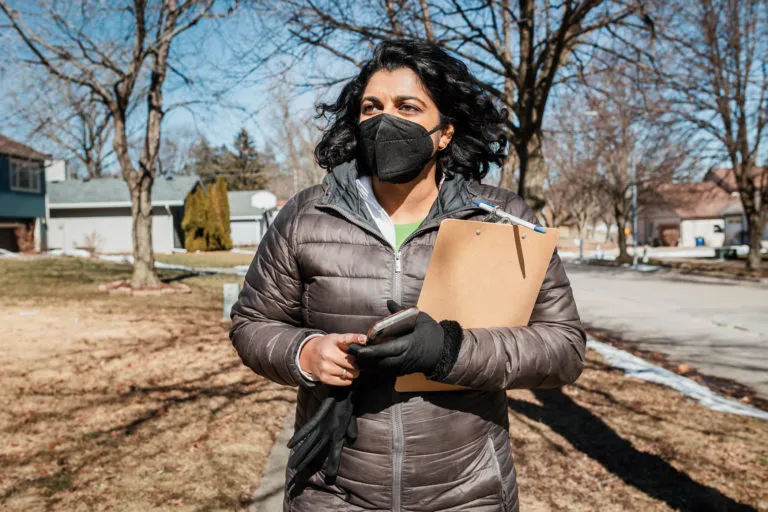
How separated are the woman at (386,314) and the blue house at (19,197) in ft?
95.2

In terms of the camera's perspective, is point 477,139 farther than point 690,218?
No

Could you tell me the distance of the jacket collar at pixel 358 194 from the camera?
1.85 meters

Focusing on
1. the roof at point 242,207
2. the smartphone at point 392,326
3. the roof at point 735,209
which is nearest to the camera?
the smartphone at point 392,326

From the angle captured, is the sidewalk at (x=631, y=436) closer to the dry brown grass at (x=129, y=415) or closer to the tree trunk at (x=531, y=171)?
the dry brown grass at (x=129, y=415)

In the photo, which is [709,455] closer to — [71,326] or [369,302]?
[369,302]

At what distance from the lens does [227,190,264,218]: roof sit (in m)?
45.8

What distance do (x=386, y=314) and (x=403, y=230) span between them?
12.2 inches

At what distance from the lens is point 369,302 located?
5.73 feet

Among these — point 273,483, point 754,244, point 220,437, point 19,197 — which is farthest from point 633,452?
point 19,197

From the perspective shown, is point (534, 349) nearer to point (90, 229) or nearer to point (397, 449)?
point (397, 449)

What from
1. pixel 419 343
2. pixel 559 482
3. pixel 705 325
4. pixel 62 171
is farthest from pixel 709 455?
pixel 62 171

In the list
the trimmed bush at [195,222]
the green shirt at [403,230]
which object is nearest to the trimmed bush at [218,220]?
the trimmed bush at [195,222]

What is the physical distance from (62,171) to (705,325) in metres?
42.3

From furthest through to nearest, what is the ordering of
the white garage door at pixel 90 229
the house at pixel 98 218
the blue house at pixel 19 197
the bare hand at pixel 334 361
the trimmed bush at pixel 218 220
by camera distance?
the trimmed bush at pixel 218 220, the white garage door at pixel 90 229, the house at pixel 98 218, the blue house at pixel 19 197, the bare hand at pixel 334 361
